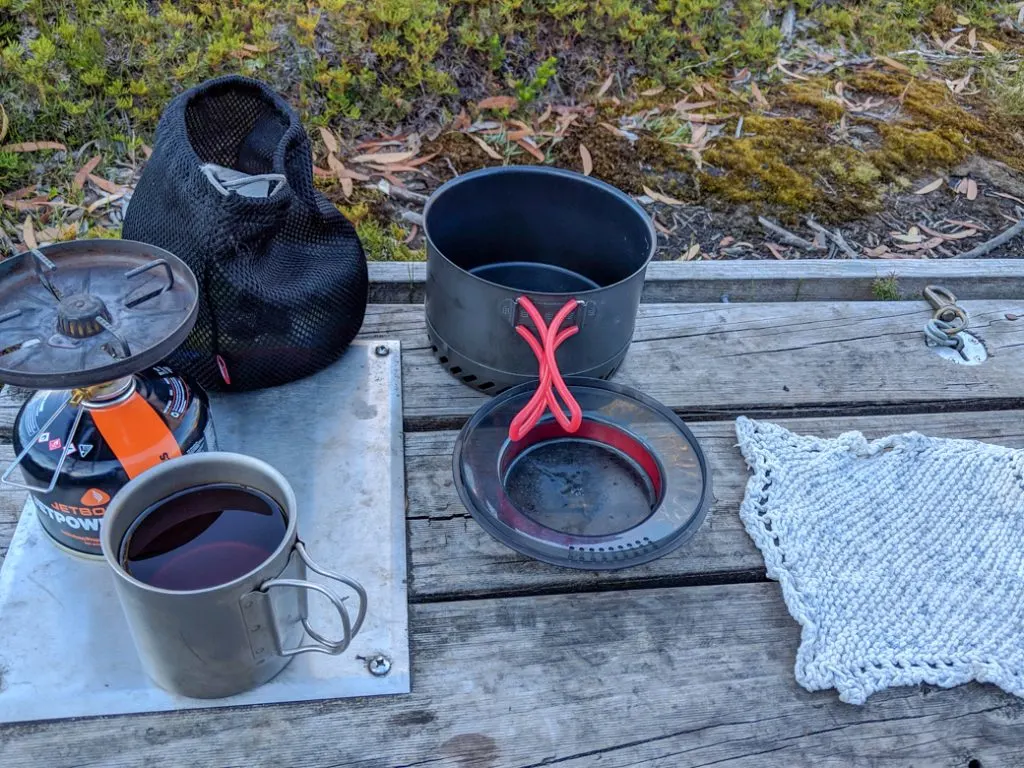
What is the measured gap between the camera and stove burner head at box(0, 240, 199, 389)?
73cm

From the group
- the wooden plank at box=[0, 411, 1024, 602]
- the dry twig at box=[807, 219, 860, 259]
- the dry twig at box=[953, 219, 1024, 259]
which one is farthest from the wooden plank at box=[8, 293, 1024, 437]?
the dry twig at box=[953, 219, 1024, 259]

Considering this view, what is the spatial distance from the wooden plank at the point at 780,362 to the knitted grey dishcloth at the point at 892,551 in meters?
0.12

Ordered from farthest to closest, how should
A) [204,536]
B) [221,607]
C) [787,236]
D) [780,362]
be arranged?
1. [787,236]
2. [780,362]
3. [204,536]
4. [221,607]

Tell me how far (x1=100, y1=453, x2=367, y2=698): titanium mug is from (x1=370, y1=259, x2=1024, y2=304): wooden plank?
688mm

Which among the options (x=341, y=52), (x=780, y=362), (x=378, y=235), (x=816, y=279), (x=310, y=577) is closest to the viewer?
(x=310, y=577)

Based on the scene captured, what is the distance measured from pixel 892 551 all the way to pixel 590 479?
0.37 meters

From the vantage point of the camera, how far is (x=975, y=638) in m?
0.91

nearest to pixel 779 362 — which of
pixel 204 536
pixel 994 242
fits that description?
pixel 204 536

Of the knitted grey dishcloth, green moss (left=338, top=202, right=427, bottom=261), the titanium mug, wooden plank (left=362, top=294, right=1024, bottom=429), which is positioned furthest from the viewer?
green moss (left=338, top=202, right=427, bottom=261)

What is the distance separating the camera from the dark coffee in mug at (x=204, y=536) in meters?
0.76

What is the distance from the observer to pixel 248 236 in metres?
0.99

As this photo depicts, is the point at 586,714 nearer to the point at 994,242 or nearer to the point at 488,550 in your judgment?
the point at 488,550

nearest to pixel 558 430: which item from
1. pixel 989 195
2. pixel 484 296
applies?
pixel 484 296

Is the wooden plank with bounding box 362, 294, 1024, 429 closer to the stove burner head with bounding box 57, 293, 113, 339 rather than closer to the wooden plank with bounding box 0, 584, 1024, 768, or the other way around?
the wooden plank with bounding box 0, 584, 1024, 768
